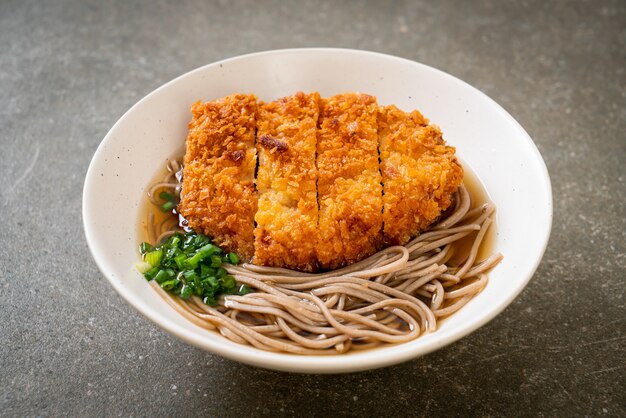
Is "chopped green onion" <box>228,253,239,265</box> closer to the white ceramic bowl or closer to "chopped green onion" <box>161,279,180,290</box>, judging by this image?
"chopped green onion" <box>161,279,180,290</box>

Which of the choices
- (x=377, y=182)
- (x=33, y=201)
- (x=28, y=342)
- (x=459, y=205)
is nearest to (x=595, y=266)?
(x=459, y=205)

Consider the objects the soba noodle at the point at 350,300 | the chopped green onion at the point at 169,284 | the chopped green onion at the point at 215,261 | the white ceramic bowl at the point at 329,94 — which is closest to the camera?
the white ceramic bowl at the point at 329,94

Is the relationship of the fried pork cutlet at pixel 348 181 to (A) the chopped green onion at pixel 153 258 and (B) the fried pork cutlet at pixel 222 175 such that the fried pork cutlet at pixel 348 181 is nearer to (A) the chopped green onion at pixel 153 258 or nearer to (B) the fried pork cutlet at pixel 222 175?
(B) the fried pork cutlet at pixel 222 175

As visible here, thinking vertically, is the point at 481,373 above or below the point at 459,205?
below

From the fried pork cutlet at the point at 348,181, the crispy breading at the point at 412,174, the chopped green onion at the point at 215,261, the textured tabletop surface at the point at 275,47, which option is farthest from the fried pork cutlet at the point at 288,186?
the textured tabletop surface at the point at 275,47

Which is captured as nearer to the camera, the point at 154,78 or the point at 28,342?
the point at 28,342

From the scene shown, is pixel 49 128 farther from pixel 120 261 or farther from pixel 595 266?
pixel 595 266
